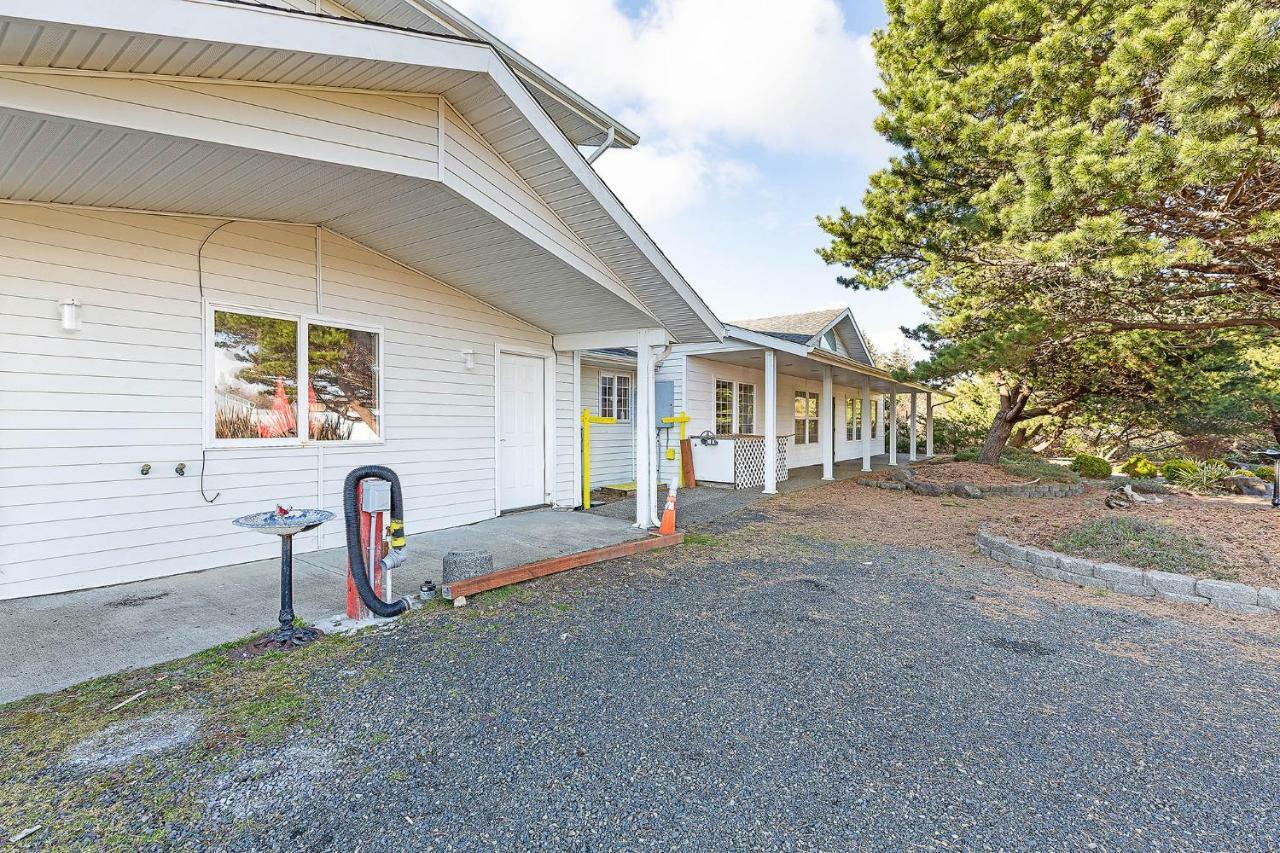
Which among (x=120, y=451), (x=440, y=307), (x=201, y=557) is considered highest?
(x=440, y=307)

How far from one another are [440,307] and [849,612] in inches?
201

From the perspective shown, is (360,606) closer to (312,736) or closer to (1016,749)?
(312,736)

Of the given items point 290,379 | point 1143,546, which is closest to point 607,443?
point 290,379

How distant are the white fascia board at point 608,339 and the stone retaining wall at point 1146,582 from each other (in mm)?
4273

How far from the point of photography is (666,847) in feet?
6.32

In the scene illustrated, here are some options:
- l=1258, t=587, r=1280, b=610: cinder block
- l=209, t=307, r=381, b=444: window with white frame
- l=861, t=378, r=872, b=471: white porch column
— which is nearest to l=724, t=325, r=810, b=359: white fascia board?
l=861, t=378, r=872, b=471: white porch column

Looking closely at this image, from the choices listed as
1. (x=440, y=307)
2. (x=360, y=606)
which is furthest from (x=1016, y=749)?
(x=440, y=307)

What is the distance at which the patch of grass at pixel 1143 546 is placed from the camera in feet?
15.9

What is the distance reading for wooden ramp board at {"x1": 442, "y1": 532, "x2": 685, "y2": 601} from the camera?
4324mm

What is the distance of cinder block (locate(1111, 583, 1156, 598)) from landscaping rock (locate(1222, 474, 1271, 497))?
821 cm

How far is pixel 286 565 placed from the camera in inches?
134

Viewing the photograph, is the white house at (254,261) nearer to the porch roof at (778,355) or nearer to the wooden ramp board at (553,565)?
the wooden ramp board at (553,565)

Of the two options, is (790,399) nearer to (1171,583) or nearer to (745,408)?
(745,408)

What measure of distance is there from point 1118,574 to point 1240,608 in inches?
28.5
